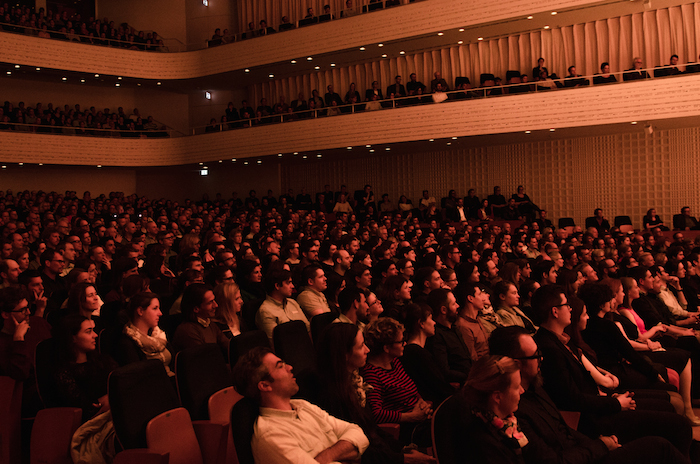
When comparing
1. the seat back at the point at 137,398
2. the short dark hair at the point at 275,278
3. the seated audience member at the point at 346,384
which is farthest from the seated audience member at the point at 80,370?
the short dark hair at the point at 275,278

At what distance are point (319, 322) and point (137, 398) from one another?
55.4 inches

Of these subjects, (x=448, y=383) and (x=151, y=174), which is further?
(x=151, y=174)

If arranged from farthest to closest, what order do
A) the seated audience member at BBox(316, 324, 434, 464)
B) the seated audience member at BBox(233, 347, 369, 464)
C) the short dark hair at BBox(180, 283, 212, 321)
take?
1. the short dark hair at BBox(180, 283, 212, 321)
2. the seated audience member at BBox(316, 324, 434, 464)
3. the seated audience member at BBox(233, 347, 369, 464)

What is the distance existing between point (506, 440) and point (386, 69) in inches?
525

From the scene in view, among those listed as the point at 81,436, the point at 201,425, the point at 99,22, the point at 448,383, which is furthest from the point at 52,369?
the point at 99,22

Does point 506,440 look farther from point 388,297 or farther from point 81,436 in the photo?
point 388,297

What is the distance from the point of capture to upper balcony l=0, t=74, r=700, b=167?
10586 millimetres

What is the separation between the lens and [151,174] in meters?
17.6

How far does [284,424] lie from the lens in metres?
2.23

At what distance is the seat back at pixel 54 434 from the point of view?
268 centimetres

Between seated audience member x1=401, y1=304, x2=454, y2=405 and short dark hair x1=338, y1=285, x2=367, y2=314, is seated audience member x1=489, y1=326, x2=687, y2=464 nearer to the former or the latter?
seated audience member x1=401, y1=304, x2=454, y2=405

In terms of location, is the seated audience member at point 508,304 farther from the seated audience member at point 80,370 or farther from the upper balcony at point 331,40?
the upper balcony at point 331,40

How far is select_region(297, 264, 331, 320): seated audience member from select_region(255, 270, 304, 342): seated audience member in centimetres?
20

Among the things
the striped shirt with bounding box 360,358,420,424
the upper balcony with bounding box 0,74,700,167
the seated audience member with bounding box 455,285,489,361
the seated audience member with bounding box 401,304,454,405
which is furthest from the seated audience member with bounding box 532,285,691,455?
the upper balcony with bounding box 0,74,700,167
